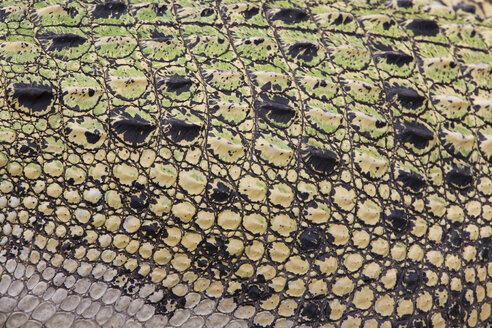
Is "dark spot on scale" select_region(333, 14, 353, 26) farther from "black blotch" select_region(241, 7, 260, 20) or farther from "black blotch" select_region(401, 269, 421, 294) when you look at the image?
"black blotch" select_region(401, 269, 421, 294)

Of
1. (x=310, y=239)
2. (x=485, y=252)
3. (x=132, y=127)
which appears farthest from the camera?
(x=485, y=252)

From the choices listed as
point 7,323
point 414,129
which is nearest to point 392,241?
point 414,129

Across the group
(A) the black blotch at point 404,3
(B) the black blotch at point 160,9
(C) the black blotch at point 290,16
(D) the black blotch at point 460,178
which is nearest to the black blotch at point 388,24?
(A) the black blotch at point 404,3

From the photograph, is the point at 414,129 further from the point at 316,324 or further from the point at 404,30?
the point at 316,324

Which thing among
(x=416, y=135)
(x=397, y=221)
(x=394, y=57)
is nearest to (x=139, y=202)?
(x=397, y=221)

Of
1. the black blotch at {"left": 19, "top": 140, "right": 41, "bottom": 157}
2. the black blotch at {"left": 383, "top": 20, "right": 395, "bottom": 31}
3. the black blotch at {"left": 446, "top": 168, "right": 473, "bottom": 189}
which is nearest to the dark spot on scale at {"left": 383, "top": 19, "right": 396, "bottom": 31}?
the black blotch at {"left": 383, "top": 20, "right": 395, "bottom": 31}

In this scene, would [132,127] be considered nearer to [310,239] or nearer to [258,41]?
[258,41]
